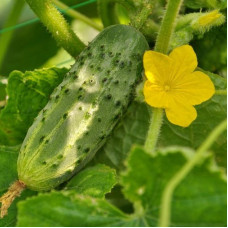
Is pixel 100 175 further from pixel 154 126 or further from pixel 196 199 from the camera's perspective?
pixel 196 199

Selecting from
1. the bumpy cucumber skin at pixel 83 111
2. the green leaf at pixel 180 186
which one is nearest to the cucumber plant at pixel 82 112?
the bumpy cucumber skin at pixel 83 111

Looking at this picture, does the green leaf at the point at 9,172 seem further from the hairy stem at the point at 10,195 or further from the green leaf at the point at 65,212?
the green leaf at the point at 65,212

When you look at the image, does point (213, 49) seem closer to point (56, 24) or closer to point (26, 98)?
point (56, 24)

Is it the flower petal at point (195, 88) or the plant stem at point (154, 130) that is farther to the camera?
the flower petal at point (195, 88)

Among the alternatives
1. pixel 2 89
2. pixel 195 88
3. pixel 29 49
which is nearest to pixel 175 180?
pixel 195 88

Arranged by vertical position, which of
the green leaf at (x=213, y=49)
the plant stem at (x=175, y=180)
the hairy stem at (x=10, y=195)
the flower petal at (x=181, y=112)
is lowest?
the green leaf at (x=213, y=49)

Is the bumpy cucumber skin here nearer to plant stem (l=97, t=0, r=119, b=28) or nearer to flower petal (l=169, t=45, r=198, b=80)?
flower petal (l=169, t=45, r=198, b=80)

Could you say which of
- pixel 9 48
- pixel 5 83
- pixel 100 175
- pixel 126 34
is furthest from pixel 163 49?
pixel 9 48
